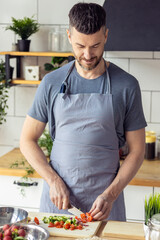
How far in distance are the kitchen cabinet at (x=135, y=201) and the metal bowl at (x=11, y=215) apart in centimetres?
128

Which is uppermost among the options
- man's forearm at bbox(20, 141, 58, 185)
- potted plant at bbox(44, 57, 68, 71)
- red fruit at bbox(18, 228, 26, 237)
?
potted plant at bbox(44, 57, 68, 71)

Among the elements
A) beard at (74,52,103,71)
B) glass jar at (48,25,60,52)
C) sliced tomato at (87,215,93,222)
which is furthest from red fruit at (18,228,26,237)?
glass jar at (48,25,60,52)

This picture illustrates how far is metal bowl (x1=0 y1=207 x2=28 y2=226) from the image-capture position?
1560 mm

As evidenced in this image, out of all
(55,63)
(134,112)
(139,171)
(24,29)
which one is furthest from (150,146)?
(24,29)

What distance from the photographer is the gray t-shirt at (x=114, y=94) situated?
6.03 feet

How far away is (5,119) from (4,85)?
31 centimetres

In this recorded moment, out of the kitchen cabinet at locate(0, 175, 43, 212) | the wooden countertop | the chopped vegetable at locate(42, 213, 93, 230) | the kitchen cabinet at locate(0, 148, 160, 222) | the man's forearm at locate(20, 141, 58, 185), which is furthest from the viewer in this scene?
the kitchen cabinet at locate(0, 175, 43, 212)

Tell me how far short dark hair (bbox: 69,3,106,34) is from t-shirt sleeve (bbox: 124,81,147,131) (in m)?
0.35

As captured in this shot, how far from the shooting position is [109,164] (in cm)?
189

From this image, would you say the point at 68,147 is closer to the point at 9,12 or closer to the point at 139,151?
the point at 139,151

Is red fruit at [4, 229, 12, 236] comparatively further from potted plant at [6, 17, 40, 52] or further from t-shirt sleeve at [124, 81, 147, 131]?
potted plant at [6, 17, 40, 52]

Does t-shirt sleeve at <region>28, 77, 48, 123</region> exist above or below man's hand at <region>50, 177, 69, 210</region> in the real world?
above

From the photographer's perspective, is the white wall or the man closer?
the man

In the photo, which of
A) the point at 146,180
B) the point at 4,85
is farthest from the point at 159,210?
the point at 4,85
